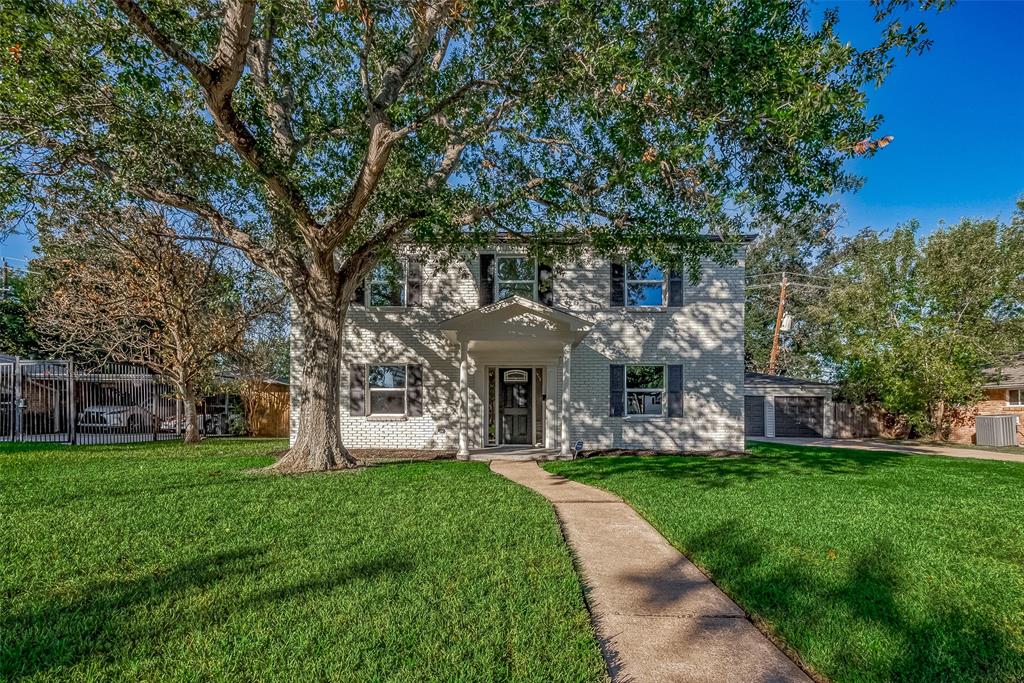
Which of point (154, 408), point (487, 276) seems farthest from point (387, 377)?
point (154, 408)

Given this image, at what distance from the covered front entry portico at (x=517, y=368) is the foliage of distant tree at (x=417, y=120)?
1736 mm

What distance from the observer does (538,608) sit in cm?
352

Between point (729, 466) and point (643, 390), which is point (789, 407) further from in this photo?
point (729, 466)

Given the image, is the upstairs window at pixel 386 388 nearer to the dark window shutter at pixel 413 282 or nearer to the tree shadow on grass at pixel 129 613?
the dark window shutter at pixel 413 282

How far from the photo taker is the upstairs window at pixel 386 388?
535 inches

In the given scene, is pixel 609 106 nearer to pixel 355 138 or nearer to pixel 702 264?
pixel 355 138

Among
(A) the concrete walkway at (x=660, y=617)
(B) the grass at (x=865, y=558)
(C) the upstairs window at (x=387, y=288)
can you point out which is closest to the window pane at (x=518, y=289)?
(C) the upstairs window at (x=387, y=288)

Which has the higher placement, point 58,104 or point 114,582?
point 58,104

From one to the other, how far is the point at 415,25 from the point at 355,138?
2.87 meters

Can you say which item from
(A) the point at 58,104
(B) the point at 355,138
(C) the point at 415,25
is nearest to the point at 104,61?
(A) the point at 58,104

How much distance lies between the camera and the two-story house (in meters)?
13.5

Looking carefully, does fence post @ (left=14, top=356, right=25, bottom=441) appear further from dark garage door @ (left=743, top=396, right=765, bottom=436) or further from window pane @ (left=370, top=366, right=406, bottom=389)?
dark garage door @ (left=743, top=396, right=765, bottom=436)

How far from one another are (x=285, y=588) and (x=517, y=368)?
1005 centimetres

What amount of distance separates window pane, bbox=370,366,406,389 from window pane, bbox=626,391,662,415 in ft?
19.1
